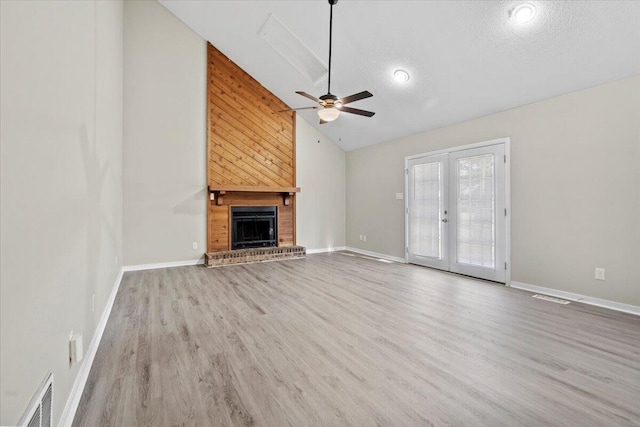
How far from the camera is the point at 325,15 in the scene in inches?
163

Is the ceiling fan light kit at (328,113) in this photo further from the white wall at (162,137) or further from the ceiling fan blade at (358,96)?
the white wall at (162,137)

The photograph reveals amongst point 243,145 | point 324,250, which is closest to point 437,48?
point 243,145

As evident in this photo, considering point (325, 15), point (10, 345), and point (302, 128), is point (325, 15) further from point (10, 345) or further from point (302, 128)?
point (10, 345)

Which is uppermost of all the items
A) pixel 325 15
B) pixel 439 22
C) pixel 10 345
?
pixel 325 15

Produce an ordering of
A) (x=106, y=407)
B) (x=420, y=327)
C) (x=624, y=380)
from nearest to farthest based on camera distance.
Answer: (x=106, y=407), (x=624, y=380), (x=420, y=327)

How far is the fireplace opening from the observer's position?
616 centimetres

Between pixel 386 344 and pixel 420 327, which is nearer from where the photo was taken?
pixel 386 344

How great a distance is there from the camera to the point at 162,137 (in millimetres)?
5414

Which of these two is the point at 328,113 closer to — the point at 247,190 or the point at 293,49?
the point at 293,49

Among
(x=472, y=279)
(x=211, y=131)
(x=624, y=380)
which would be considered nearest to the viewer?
(x=624, y=380)

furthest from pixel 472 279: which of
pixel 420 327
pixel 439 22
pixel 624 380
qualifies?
pixel 439 22

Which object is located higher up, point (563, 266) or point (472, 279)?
point (563, 266)

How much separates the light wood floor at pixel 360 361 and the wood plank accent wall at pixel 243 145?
→ 2478 millimetres

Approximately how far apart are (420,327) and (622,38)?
3534 millimetres
